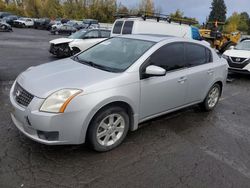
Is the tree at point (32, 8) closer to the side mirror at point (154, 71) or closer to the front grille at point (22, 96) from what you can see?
the front grille at point (22, 96)

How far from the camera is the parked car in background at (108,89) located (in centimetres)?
309

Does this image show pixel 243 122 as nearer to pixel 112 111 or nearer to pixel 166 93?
pixel 166 93

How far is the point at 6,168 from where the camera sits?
3041mm

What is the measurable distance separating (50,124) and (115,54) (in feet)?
5.72

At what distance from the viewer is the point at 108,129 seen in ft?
11.6

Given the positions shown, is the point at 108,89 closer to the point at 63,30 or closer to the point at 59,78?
the point at 59,78

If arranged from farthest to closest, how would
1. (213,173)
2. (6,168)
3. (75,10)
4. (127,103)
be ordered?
(75,10) → (127,103) → (213,173) → (6,168)

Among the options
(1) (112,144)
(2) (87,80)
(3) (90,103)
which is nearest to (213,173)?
(1) (112,144)

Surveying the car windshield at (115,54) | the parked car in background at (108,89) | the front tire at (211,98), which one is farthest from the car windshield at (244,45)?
the car windshield at (115,54)

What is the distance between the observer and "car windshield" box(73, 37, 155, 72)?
12.6 ft

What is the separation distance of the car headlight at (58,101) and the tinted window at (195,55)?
2.42 meters

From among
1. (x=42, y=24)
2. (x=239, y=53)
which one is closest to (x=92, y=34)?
(x=239, y=53)

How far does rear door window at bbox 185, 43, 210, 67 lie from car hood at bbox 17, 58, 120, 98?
5.74 ft

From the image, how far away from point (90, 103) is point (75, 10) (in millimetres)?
61249
